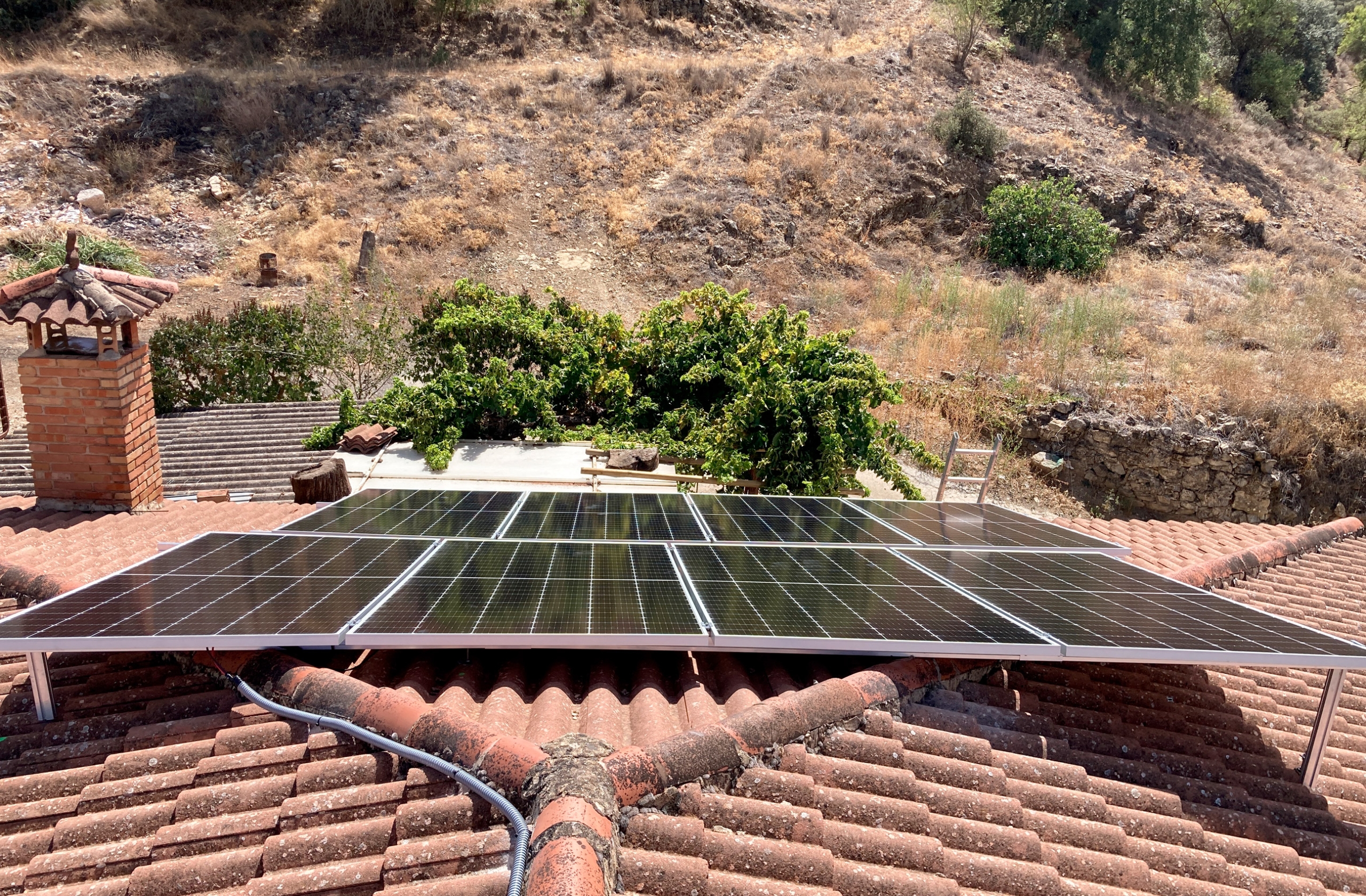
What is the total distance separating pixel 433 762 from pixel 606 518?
135 inches

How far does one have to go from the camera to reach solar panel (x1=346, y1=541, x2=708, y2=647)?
3.60 m

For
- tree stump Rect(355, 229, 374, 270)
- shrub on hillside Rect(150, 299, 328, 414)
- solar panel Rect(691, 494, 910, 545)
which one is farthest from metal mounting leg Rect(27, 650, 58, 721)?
tree stump Rect(355, 229, 374, 270)

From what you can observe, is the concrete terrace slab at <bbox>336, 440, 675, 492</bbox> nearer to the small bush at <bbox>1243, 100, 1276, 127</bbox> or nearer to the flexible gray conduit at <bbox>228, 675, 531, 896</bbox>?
the flexible gray conduit at <bbox>228, 675, 531, 896</bbox>

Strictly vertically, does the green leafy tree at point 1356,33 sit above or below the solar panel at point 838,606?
above

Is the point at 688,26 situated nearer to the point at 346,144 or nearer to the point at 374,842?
the point at 346,144

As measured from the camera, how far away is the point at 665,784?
3.03 m

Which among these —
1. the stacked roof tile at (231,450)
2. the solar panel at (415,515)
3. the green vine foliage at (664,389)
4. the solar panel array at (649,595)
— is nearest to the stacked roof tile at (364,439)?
the green vine foliage at (664,389)

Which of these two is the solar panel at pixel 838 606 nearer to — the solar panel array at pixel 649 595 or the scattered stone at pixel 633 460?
the solar panel array at pixel 649 595

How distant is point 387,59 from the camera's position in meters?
38.7

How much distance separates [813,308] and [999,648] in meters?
23.3

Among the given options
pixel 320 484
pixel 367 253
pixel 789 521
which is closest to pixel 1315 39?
pixel 367 253

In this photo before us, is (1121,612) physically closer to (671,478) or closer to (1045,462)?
(671,478)

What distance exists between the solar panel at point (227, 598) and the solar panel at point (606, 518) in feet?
3.54

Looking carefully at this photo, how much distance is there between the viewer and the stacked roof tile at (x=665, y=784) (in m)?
2.78
